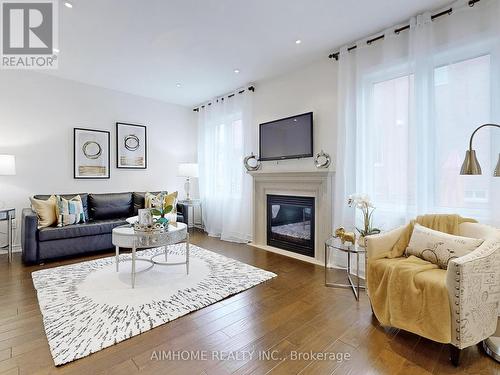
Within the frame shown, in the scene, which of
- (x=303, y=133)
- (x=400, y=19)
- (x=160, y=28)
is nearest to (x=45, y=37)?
(x=160, y=28)

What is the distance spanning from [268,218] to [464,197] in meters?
2.50

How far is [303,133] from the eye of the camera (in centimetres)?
363

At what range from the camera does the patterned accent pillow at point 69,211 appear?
3.53 metres

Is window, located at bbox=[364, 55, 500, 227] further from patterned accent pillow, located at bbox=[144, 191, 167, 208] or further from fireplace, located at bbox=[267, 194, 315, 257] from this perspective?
patterned accent pillow, located at bbox=[144, 191, 167, 208]

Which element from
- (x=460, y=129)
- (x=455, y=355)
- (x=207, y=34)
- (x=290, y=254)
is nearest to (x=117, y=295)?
(x=290, y=254)

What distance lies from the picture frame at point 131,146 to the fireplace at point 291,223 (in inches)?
108

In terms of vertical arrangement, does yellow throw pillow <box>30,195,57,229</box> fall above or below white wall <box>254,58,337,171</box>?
below

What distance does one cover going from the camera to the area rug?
5.84 feet

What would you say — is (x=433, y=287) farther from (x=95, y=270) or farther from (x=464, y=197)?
(x=95, y=270)

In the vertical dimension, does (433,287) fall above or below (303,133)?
below

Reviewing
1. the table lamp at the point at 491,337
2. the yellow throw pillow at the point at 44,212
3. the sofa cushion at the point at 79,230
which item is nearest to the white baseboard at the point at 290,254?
the table lamp at the point at 491,337

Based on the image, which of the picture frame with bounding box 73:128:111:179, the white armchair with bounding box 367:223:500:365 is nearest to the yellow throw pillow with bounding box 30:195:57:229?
the picture frame with bounding box 73:128:111:179

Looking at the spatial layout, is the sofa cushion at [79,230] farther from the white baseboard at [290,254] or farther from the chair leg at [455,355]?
the chair leg at [455,355]

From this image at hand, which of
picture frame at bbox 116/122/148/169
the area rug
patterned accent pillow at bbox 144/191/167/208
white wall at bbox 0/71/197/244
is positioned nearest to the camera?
the area rug
